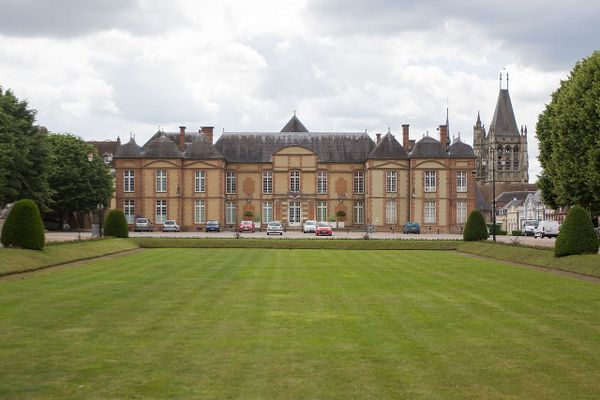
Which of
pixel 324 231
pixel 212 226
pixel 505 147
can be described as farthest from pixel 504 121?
pixel 324 231

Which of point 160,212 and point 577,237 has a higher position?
point 160,212

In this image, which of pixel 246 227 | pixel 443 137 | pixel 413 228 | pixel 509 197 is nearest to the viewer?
pixel 413 228

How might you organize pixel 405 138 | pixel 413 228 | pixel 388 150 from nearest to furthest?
pixel 413 228, pixel 388 150, pixel 405 138

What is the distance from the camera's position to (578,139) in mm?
36969

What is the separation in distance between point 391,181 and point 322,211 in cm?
798

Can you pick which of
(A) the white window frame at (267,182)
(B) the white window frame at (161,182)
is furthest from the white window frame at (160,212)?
(A) the white window frame at (267,182)

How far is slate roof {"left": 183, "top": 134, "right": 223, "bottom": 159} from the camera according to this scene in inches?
2817

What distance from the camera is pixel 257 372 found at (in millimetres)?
9234

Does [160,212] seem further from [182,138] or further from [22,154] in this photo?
[22,154]

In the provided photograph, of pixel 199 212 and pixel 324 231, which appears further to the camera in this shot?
pixel 199 212

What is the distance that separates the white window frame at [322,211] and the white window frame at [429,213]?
10101 mm

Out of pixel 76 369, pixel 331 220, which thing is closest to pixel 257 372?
pixel 76 369

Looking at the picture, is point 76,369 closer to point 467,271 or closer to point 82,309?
point 82,309

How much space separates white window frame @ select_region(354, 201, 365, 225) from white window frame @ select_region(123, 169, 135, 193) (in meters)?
22.4
